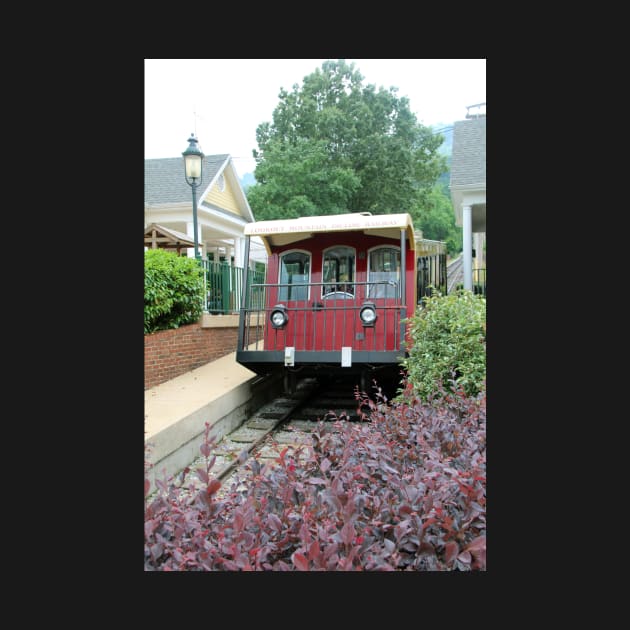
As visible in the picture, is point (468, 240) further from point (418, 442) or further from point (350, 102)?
point (418, 442)

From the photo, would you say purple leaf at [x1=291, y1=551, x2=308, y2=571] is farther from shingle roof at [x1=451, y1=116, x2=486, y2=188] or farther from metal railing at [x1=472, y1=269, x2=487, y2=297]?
shingle roof at [x1=451, y1=116, x2=486, y2=188]

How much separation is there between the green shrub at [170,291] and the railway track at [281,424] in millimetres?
1993

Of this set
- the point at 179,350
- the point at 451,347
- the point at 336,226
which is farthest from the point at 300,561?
the point at 179,350

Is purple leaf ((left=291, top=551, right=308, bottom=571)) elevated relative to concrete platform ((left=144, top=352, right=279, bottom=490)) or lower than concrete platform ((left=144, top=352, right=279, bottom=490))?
elevated

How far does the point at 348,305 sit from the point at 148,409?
340cm

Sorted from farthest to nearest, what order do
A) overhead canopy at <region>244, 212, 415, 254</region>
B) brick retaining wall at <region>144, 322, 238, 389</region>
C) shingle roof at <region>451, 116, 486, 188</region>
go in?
1. shingle roof at <region>451, 116, 486, 188</region>
2. brick retaining wall at <region>144, 322, 238, 389</region>
3. overhead canopy at <region>244, 212, 415, 254</region>

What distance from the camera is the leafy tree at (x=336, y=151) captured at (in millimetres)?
6754

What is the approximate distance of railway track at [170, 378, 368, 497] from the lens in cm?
564

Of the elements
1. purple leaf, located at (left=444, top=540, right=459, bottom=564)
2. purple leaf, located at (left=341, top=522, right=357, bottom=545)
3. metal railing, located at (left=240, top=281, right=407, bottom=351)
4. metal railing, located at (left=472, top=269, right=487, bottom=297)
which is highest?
metal railing, located at (left=472, top=269, right=487, bottom=297)

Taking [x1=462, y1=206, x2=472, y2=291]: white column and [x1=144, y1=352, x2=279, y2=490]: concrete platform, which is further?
[x1=462, y1=206, x2=472, y2=291]: white column

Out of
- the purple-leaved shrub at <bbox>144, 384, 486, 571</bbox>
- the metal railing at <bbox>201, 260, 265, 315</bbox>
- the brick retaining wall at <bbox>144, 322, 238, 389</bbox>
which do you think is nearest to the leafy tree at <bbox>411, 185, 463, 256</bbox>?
the metal railing at <bbox>201, 260, 265, 315</bbox>

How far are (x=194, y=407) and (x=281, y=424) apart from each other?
1.82 meters

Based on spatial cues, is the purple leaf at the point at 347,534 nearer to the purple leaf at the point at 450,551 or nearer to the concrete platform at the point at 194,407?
the purple leaf at the point at 450,551

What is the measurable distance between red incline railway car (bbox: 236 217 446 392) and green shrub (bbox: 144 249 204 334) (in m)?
1.00
